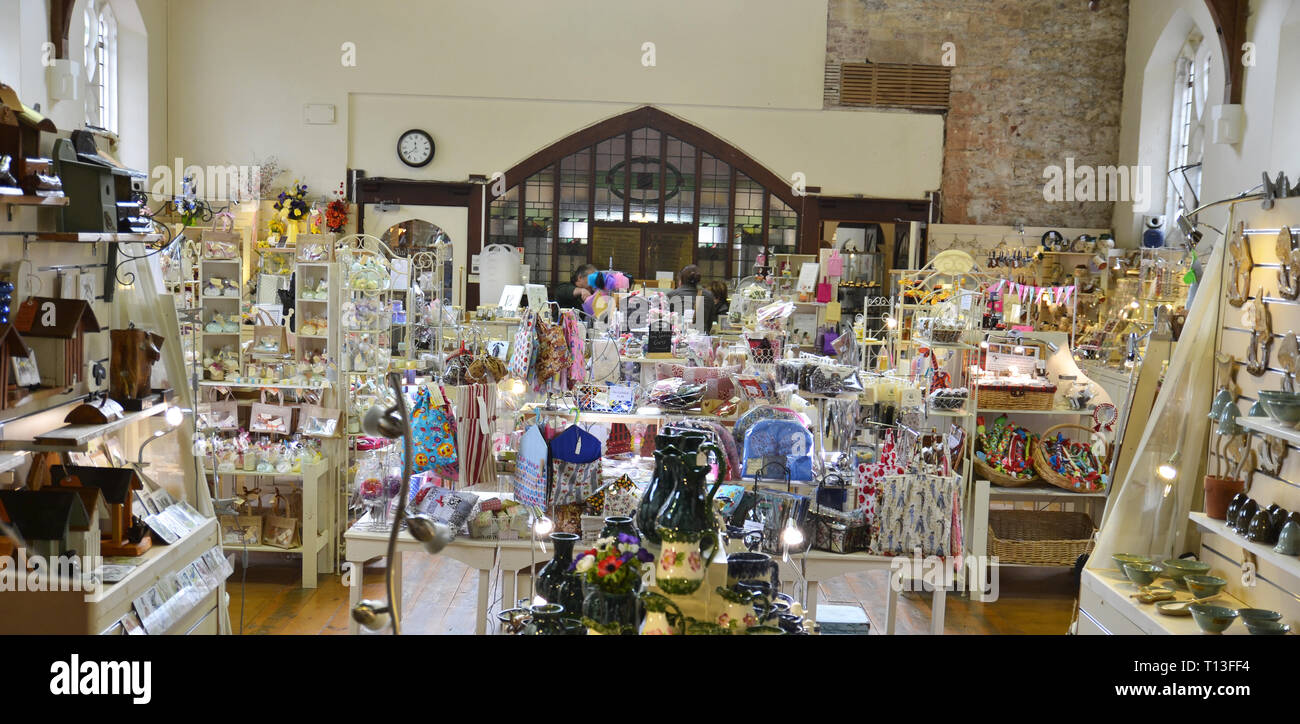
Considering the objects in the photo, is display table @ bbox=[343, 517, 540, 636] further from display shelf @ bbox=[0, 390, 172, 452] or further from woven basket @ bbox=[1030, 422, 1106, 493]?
woven basket @ bbox=[1030, 422, 1106, 493]

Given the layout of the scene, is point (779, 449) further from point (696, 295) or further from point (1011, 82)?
point (1011, 82)

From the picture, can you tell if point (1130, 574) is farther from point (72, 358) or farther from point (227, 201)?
point (227, 201)

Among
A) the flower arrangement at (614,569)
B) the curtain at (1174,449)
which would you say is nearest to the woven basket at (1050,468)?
the curtain at (1174,449)

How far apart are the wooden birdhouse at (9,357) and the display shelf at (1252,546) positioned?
170 inches

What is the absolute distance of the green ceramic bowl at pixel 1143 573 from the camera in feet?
14.6

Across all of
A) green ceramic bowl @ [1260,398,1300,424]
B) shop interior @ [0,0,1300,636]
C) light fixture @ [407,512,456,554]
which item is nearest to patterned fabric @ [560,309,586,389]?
shop interior @ [0,0,1300,636]

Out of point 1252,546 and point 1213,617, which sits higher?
point 1252,546

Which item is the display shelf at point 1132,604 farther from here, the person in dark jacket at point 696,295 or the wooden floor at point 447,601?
the person in dark jacket at point 696,295

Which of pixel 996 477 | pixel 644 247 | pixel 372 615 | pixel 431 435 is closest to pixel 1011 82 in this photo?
pixel 644 247

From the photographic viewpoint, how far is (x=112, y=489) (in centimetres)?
383

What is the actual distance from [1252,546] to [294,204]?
10716 mm

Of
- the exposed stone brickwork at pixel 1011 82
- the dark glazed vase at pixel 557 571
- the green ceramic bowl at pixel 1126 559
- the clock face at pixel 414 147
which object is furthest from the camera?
the exposed stone brickwork at pixel 1011 82
